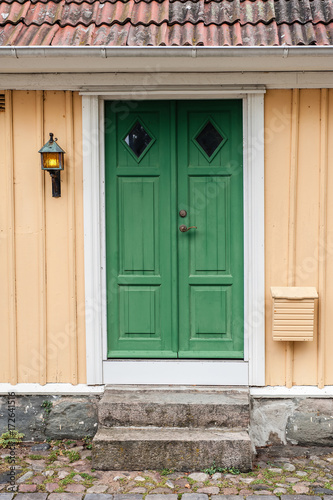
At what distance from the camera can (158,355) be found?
16.7ft

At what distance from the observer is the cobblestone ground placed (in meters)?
4.12

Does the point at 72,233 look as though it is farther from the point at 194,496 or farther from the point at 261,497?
the point at 261,497

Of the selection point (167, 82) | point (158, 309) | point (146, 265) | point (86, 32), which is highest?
point (86, 32)

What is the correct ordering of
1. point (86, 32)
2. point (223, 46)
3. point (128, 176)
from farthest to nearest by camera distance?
point (128, 176) < point (86, 32) < point (223, 46)

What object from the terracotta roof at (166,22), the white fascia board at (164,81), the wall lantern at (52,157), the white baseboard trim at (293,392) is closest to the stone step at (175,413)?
the white baseboard trim at (293,392)

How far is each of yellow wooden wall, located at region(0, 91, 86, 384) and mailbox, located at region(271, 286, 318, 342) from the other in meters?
1.70

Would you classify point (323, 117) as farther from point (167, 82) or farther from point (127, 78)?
point (127, 78)

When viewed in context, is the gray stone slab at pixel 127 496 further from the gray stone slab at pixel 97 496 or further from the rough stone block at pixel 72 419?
the rough stone block at pixel 72 419

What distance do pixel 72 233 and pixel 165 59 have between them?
5.43 ft

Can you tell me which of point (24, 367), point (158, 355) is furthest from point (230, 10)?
point (24, 367)

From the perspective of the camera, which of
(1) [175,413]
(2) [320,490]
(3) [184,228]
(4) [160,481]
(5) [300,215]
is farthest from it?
(3) [184,228]

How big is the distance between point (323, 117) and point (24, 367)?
134 inches

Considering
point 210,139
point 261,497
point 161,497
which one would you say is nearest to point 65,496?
point 161,497

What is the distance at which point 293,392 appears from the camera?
4914 mm
